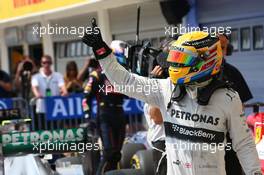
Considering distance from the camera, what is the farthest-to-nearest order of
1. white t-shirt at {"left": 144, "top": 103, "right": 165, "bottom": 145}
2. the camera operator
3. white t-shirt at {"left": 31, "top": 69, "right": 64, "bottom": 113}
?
the camera operator < white t-shirt at {"left": 31, "top": 69, "right": 64, "bottom": 113} < white t-shirt at {"left": 144, "top": 103, "right": 165, "bottom": 145}

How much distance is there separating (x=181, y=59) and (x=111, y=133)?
11.4 feet

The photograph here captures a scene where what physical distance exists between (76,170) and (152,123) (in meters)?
0.83

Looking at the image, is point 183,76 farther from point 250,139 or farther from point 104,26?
point 104,26

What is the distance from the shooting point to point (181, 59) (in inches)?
129

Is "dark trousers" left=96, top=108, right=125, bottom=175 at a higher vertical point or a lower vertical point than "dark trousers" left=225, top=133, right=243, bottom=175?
lower

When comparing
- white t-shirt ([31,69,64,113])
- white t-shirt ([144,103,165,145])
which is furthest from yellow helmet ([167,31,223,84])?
white t-shirt ([31,69,64,113])

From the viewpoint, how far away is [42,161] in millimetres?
4758

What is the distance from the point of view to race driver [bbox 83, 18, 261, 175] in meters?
3.27

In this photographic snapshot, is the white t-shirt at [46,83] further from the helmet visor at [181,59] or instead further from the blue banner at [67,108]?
the helmet visor at [181,59]

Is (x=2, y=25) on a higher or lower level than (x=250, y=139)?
higher

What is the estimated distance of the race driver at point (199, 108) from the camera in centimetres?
327

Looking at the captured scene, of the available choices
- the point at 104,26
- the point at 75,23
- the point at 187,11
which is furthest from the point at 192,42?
the point at 75,23

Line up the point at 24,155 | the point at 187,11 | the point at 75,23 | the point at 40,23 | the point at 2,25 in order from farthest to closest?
the point at 2,25 → the point at 40,23 → the point at 75,23 → the point at 187,11 → the point at 24,155

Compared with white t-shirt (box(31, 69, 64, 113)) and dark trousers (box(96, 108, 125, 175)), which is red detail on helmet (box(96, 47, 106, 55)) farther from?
white t-shirt (box(31, 69, 64, 113))
